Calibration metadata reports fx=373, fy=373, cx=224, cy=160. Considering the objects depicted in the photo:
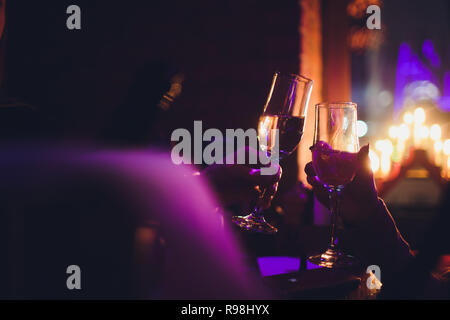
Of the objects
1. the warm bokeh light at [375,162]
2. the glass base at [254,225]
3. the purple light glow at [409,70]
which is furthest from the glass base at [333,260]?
the purple light glow at [409,70]

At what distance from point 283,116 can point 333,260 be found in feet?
1.12

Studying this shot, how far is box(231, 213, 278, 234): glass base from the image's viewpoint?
0.83m

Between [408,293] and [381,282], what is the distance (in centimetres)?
9

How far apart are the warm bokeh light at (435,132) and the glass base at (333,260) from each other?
4.25 metres

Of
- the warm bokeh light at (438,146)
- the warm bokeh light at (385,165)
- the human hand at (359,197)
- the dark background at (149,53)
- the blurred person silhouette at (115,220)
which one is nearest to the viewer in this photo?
the blurred person silhouette at (115,220)

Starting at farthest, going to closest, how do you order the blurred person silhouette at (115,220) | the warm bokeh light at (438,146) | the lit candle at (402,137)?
the lit candle at (402,137), the warm bokeh light at (438,146), the blurred person silhouette at (115,220)

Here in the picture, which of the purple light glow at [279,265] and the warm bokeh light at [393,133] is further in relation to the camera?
the warm bokeh light at [393,133]

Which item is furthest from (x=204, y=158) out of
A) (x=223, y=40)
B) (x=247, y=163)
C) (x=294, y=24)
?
(x=294, y=24)

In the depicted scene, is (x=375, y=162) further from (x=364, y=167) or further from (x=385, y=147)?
(x=364, y=167)

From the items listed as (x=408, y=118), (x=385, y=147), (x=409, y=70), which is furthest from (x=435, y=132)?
(x=409, y=70)

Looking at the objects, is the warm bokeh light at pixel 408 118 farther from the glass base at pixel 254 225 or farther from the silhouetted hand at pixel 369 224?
the glass base at pixel 254 225

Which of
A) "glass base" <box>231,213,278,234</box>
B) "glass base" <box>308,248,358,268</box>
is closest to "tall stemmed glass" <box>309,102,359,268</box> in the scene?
"glass base" <box>308,248,358,268</box>

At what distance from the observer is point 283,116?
88cm

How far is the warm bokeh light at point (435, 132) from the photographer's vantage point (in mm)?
4422
